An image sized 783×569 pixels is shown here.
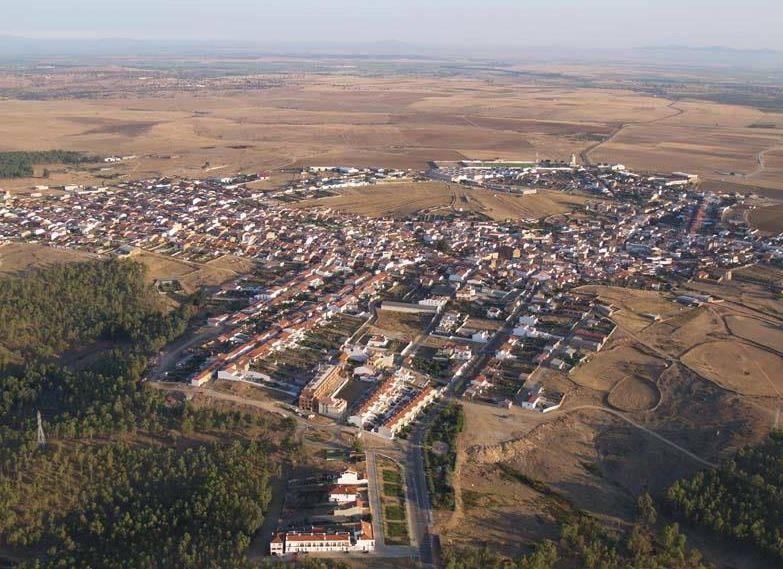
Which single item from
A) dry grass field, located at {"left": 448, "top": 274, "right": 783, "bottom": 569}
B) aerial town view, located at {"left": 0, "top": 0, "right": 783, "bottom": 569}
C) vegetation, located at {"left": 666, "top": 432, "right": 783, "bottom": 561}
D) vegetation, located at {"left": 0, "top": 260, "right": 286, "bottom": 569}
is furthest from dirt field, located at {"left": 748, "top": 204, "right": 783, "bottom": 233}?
vegetation, located at {"left": 0, "top": 260, "right": 286, "bottom": 569}

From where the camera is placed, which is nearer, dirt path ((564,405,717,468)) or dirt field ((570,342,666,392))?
dirt path ((564,405,717,468))

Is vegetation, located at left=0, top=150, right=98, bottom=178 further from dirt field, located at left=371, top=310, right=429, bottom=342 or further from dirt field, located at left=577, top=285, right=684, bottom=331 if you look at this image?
dirt field, located at left=577, top=285, right=684, bottom=331

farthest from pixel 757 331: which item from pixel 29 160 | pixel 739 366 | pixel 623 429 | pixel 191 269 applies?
pixel 29 160

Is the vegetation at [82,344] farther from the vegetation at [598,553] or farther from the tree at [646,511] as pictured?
the tree at [646,511]

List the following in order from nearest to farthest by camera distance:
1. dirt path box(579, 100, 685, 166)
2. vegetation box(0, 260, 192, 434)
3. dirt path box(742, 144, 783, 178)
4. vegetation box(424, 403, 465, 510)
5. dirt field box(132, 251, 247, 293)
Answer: vegetation box(424, 403, 465, 510), vegetation box(0, 260, 192, 434), dirt field box(132, 251, 247, 293), dirt path box(742, 144, 783, 178), dirt path box(579, 100, 685, 166)

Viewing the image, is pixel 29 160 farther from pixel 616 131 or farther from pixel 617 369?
pixel 616 131

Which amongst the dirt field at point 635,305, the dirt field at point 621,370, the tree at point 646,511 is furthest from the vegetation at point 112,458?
the dirt field at point 635,305

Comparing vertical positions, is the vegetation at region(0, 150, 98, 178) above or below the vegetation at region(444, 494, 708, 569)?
above
